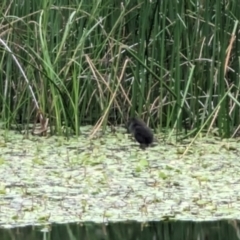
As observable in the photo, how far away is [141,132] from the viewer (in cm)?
583

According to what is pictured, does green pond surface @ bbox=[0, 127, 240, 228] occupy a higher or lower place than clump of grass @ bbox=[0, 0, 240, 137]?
lower

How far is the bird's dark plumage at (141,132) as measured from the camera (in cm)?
582

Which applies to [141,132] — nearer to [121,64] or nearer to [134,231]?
[121,64]

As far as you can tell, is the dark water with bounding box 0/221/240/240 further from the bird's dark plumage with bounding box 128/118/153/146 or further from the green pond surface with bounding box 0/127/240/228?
the bird's dark plumage with bounding box 128/118/153/146

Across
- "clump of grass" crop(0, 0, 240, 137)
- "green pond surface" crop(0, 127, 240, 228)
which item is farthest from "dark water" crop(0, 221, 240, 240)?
"clump of grass" crop(0, 0, 240, 137)

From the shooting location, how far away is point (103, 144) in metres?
5.96

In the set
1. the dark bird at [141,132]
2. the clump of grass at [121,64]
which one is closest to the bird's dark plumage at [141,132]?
the dark bird at [141,132]

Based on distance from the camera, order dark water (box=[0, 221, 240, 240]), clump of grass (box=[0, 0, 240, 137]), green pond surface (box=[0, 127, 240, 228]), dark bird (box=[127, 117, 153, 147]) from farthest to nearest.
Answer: clump of grass (box=[0, 0, 240, 137]), dark bird (box=[127, 117, 153, 147]), green pond surface (box=[0, 127, 240, 228]), dark water (box=[0, 221, 240, 240])

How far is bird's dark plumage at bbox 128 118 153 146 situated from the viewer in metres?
5.82

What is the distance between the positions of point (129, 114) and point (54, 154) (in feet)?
3.22

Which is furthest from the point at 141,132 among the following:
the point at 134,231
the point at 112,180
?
the point at 134,231

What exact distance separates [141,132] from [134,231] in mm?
1890

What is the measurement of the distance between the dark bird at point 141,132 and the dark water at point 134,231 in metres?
1.77

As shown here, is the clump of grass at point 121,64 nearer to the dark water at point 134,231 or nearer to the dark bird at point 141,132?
the dark bird at point 141,132
